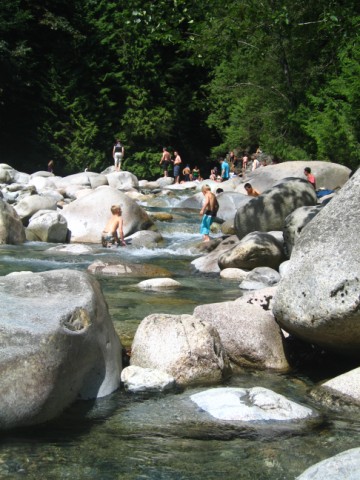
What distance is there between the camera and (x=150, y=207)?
75.8 ft

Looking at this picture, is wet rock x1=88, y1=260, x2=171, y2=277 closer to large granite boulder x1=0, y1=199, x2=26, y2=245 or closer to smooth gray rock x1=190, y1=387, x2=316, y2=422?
large granite boulder x1=0, y1=199, x2=26, y2=245

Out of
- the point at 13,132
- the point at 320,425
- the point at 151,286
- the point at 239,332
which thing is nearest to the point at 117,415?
the point at 320,425

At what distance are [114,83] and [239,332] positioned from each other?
33836mm

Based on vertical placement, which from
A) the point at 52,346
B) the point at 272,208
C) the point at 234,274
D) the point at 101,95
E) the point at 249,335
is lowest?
the point at 234,274

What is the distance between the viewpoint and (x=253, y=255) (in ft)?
42.1

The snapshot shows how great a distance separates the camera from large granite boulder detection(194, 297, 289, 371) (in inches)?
252

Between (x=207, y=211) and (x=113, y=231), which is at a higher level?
(x=207, y=211)

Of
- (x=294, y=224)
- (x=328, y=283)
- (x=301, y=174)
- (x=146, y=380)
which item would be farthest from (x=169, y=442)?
(x=301, y=174)

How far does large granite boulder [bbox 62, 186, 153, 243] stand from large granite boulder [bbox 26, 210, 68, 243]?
40 cm

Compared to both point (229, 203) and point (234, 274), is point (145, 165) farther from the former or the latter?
point (234, 274)

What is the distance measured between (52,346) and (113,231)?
36.5 feet

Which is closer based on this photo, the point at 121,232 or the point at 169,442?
the point at 169,442

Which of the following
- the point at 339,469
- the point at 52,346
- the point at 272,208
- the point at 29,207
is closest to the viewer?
the point at 339,469

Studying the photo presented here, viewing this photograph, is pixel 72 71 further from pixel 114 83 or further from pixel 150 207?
pixel 150 207
